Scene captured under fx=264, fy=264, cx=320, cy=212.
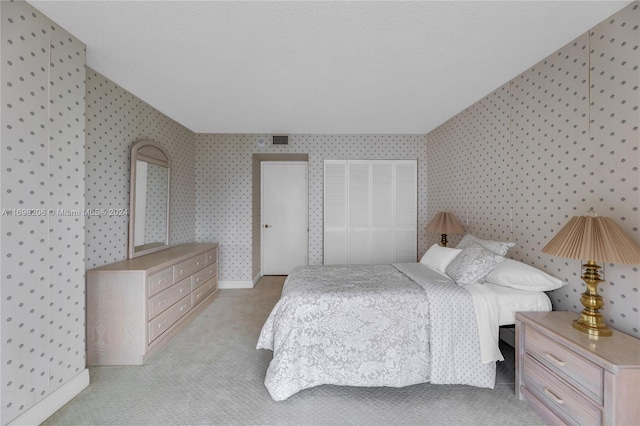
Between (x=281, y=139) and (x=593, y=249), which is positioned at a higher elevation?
(x=281, y=139)

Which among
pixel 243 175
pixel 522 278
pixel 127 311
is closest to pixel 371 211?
pixel 243 175

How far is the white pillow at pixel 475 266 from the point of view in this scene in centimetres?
215

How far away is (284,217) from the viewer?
16.5 ft

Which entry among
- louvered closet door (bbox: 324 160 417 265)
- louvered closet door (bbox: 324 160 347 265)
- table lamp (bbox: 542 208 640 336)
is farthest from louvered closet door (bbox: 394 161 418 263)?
table lamp (bbox: 542 208 640 336)

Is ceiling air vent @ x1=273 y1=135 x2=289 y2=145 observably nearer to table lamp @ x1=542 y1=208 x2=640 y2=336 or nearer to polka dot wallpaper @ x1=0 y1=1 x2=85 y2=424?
polka dot wallpaper @ x1=0 y1=1 x2=85 y2=424

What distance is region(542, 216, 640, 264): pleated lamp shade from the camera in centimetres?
141

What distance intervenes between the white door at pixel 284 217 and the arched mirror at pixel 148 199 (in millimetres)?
1845

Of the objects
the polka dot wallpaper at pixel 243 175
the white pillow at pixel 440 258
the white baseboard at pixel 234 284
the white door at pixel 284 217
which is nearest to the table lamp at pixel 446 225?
the white pillow at pixel 440 258

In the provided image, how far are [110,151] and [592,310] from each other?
3.96 metres

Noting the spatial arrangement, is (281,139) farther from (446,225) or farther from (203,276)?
(446,225)

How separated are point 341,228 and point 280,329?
2601mm

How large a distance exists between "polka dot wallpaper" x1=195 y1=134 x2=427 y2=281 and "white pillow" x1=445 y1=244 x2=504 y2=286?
6.87 feet

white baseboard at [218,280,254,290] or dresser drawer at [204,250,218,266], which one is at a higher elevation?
→ dresser drawer at [204,250,218,266]

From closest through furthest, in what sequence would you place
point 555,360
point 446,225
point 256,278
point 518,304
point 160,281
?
point 555,360, point 518,304, point 160,281, point 446,225, point 256,278
